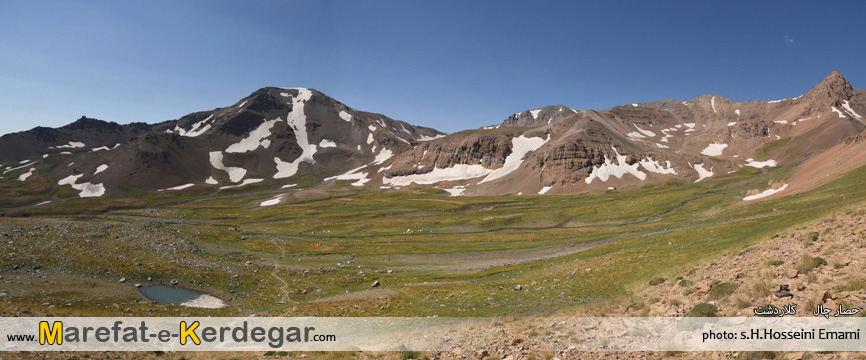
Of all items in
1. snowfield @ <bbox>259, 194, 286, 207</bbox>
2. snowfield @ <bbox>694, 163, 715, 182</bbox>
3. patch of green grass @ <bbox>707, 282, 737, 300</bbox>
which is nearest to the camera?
patch of green grass @ <bbox>707, 282, 737, 300</bbox>

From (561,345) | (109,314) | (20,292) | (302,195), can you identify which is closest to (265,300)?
(109,314)

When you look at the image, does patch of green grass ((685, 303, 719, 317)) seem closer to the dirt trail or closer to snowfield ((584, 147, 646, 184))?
the dirt trail

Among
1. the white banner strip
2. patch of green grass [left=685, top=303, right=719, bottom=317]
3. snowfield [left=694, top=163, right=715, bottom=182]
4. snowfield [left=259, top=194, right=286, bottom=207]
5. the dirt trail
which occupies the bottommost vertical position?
the dirt trail

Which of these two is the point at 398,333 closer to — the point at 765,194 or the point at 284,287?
the point at 284,287

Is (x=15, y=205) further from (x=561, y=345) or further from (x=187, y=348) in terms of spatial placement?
(x=561, y=345)

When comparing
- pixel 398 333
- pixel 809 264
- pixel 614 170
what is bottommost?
pixel 398 333

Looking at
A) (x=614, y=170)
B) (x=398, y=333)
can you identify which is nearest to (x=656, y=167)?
(x=614, y=170)

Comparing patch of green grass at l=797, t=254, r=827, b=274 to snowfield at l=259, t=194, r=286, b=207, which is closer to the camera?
patch of green grass at l=797, t=254, r=827, b=274

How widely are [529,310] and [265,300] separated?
2439 centimetres

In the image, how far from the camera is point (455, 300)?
98.8ft

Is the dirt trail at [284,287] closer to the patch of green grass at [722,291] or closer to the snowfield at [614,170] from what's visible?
the patch of green grass at [722,291]

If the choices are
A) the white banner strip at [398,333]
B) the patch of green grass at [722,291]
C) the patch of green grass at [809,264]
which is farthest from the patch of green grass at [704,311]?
the patch of green grass at [809,264]

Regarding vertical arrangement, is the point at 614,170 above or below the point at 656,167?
below

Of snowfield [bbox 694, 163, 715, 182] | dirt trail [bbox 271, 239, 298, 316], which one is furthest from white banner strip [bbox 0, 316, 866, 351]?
snowfield [bbox 694, 163, 715, 182]
